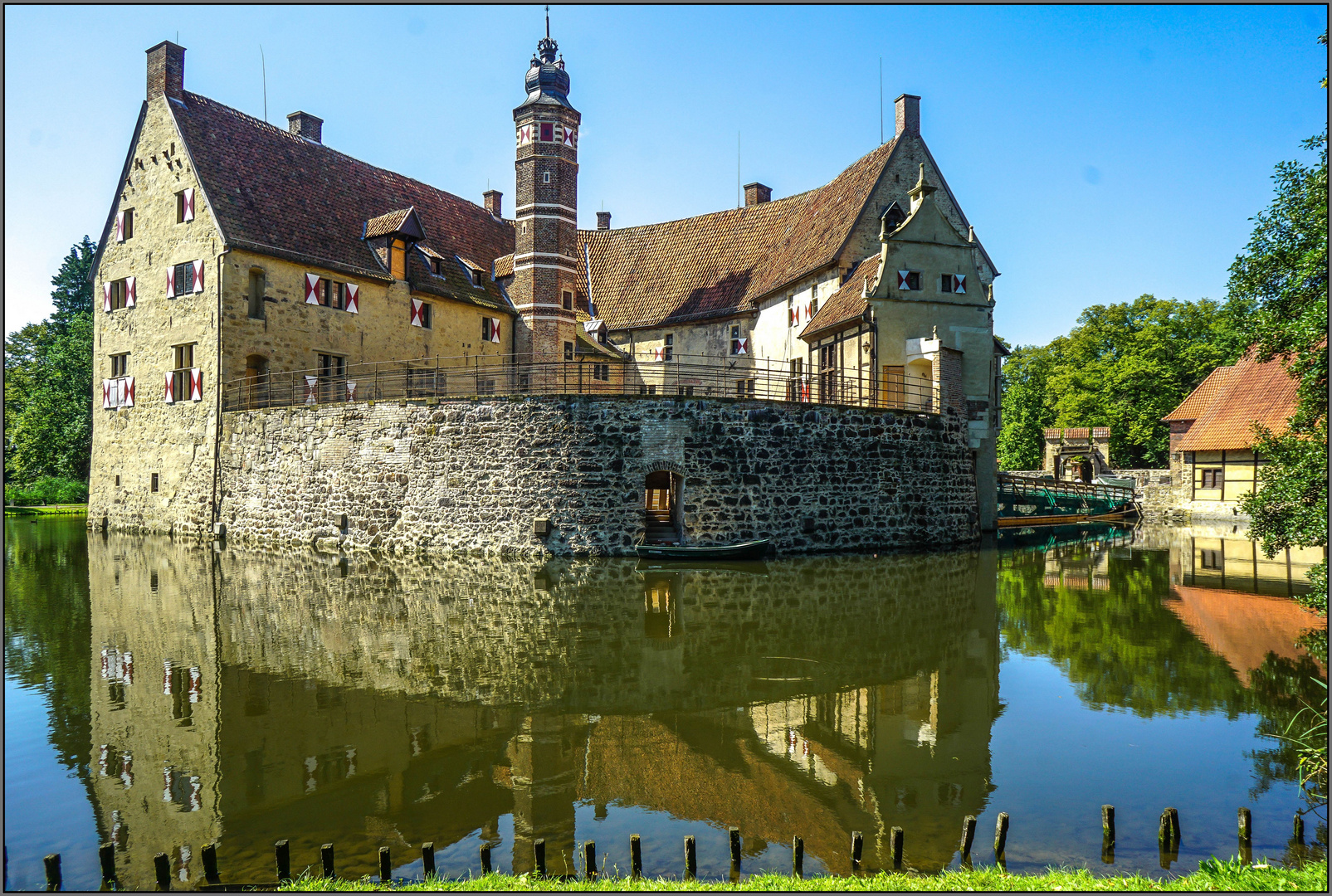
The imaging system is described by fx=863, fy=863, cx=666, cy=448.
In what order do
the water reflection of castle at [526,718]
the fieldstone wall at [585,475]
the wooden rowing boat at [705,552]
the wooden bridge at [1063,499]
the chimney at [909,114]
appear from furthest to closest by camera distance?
the wooden bridge at [1063,499]
the chimney at [909,114]
the fieldstone wall at [585,475]
the wooden rowing boat at [705,552]
the water reflection of castle at [526,718]

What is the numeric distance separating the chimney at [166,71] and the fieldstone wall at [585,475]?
1159cm

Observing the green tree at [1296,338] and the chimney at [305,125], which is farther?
the chimney at [305,125]

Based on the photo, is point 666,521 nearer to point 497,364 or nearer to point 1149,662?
point 497,364

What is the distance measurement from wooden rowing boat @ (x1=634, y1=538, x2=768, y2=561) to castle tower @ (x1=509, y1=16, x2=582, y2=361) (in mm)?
10593

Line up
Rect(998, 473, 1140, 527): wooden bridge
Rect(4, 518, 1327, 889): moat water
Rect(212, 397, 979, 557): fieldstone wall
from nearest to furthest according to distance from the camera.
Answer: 1. Rect(4, 518, 1327, 889): moat water
2. Rect(212, 397, 979, 557): fieldstone wall
3. Rect(998, 473, 1140, 527): wooden bridge

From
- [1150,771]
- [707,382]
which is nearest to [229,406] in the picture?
[707,382]

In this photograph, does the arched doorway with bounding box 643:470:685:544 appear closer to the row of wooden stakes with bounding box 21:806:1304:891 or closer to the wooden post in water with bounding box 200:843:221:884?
the row of wooden stakes with bounding box 21:806:1304:891

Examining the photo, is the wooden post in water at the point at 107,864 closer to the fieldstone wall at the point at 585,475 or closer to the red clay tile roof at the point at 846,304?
the fieldstone wall at the point at 585,475

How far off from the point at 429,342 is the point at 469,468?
1063cm

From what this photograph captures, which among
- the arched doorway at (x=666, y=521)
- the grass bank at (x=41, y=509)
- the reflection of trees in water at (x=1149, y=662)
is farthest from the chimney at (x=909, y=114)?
the grass bank at (x=41, y=509)

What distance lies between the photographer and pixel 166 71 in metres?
26.4

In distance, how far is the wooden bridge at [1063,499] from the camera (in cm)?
3669

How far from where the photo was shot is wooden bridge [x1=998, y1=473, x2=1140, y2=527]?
36.7 meters

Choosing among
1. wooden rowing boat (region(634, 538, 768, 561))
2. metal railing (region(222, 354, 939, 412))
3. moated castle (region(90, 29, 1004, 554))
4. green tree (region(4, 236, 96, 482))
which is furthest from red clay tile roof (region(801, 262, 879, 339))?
green tree (region(4, 236, 96, 482))
